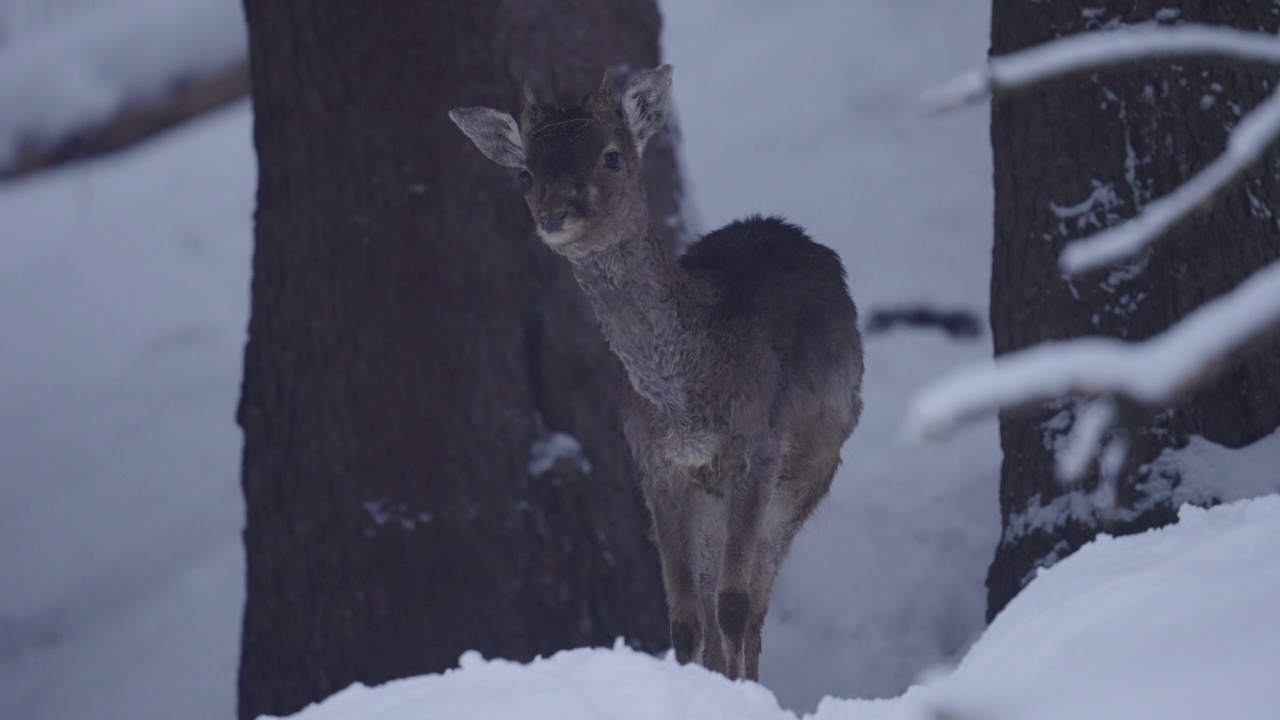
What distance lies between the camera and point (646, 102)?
5.64 meters

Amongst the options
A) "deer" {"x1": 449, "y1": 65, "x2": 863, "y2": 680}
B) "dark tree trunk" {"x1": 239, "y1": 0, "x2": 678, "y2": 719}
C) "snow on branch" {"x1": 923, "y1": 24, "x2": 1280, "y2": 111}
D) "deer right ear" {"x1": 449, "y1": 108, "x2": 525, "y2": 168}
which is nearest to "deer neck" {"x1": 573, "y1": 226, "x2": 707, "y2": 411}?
"deer" {"x1": 449, "y1": 65, "x2": 863, "y2": 680}

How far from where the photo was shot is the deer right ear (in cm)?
547

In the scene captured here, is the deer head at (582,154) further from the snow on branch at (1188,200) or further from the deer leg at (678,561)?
the snow on branch at (1188,200)

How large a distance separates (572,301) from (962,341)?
2.98m

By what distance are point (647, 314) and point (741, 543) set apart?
812mm

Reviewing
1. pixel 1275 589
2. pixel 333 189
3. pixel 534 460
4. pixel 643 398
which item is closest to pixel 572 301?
pixel 534 460

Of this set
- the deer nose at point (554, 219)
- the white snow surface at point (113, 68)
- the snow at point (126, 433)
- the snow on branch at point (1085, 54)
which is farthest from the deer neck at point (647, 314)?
the white snow surface at point (113, 68)

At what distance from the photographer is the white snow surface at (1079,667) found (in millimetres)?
2748

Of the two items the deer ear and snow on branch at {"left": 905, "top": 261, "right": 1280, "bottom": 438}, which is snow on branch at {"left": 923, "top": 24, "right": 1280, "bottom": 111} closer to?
snow on branch at {"left": 905, "top": 261, "right": 1280, "bottom": 438}

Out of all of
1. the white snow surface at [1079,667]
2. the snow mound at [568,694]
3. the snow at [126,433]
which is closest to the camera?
the white snow surface at [1079,667]

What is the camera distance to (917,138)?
11.6 m

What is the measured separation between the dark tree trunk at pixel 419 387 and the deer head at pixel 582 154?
5.47 feet

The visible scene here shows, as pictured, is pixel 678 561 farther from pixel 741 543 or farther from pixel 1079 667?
pixel 1079 667

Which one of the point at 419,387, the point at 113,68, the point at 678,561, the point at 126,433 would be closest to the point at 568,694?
the point at 678,561
